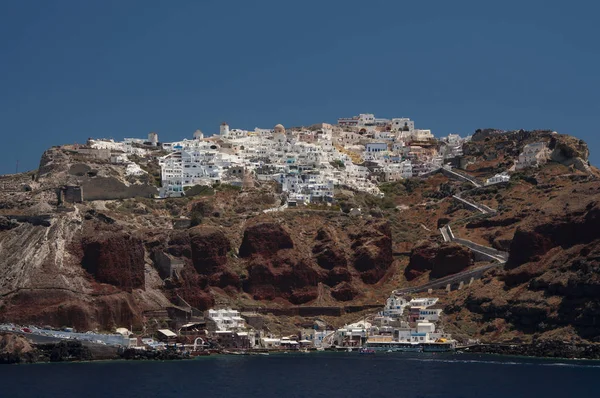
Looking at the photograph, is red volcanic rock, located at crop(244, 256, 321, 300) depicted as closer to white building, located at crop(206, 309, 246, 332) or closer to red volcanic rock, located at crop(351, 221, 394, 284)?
red volcanic rock, located at crop(351, 221, 394, 284)

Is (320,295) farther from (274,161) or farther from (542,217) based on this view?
(274,161)

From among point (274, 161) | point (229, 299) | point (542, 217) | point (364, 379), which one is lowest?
point (364, 379)

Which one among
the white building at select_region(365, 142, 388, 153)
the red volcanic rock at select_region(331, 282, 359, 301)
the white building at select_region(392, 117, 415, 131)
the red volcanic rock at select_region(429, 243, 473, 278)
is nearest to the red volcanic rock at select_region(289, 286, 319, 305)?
the red volcanic rock at select_region(331, 282, 359, 301)

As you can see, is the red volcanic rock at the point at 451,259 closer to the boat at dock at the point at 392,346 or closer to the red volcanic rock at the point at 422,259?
the red volcanic rock at the point at 422,259

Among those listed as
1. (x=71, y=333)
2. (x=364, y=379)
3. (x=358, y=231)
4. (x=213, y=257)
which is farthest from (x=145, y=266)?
(x=364, y=379)

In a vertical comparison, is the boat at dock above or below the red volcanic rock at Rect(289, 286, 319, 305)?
below

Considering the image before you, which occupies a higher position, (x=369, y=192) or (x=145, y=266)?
(x=369, y=192)

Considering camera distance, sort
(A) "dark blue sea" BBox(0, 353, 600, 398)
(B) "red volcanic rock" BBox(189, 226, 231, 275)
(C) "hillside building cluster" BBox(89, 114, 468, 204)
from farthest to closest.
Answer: (C) "hillside building cluster" BBox(89, 114, 468, 204) < (B) "red volcanic rock" BBox(189, 226, 231, 275) < (A) "dark blue sea" BBox(0, 353, 600, 398)
